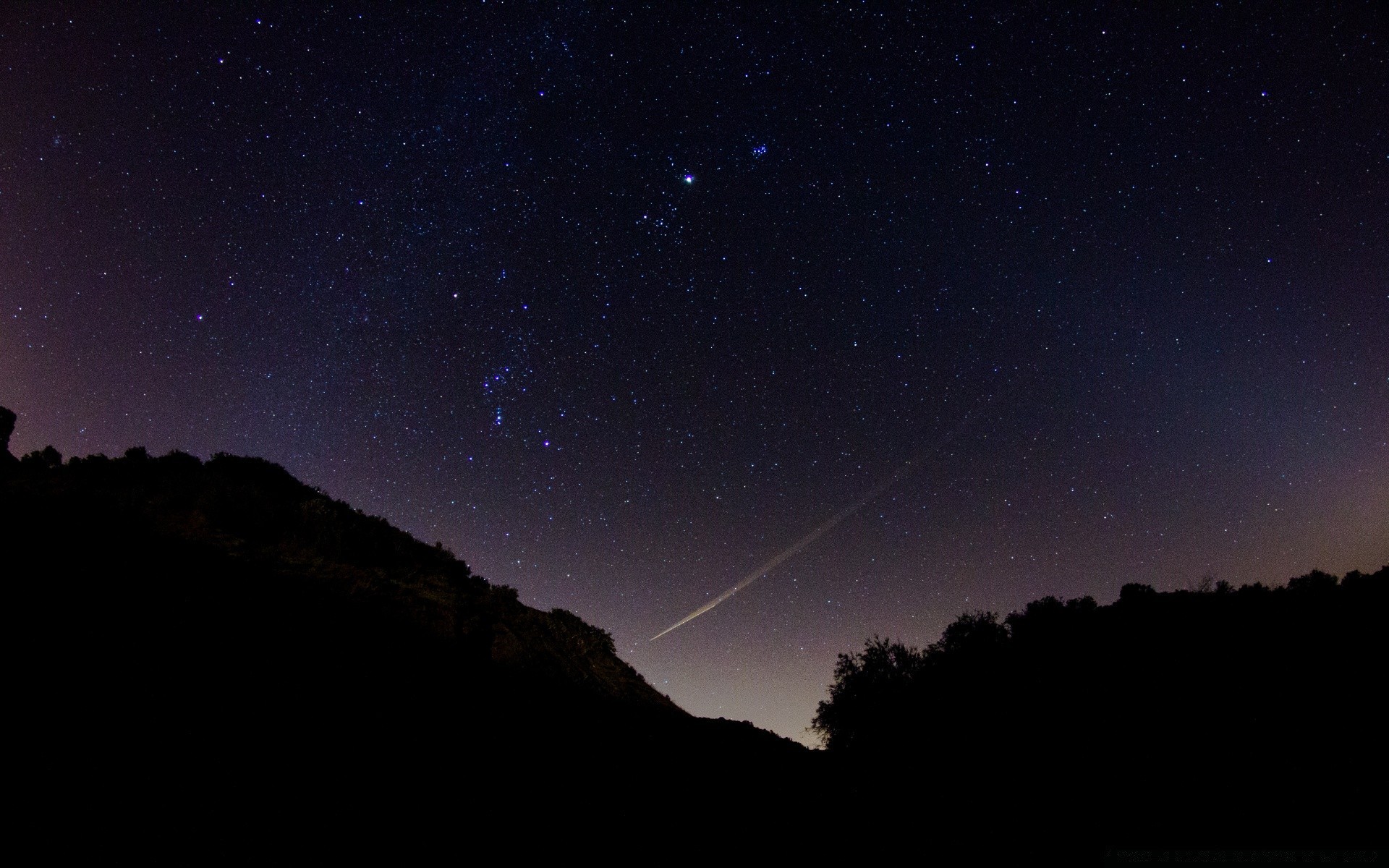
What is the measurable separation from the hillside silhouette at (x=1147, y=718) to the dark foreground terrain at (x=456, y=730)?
9 centimetres

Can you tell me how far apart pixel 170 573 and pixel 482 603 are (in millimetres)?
7515

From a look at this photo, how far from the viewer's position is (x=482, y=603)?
14.9 meters

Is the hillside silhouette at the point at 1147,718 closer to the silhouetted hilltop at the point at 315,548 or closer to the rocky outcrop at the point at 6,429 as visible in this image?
the silhouetted hilltop at the point at 315,548

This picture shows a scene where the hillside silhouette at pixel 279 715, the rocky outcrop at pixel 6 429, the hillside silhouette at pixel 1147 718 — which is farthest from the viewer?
the rocky outcrop at pixel 6 429

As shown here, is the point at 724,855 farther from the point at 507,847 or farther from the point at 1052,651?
the point at 1052,651

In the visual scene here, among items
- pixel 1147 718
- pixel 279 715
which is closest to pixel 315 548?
pixel 279 715

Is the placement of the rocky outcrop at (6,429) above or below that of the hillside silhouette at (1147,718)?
above

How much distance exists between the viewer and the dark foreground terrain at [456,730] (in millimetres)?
4504

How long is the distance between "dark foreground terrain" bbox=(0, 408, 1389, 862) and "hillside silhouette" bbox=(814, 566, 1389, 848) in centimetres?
9

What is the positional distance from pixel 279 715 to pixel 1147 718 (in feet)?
58.4

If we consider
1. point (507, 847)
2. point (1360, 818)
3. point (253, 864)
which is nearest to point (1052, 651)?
point (1360, 818)

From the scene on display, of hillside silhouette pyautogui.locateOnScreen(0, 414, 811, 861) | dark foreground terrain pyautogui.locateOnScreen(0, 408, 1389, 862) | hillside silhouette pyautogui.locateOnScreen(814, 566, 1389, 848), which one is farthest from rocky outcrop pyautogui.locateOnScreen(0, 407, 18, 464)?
hillside silhouette pyautogui.locateOnScreen(814, 566, 1389, 848)

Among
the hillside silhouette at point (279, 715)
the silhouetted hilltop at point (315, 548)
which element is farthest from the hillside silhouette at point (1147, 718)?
the silhouetted hilltop at point (315, 548)

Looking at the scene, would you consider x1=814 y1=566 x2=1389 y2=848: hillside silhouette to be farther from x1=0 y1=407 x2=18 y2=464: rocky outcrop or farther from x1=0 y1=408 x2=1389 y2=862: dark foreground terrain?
x1=0 y1=407 x2=18 y2=464: rocky outcrop
